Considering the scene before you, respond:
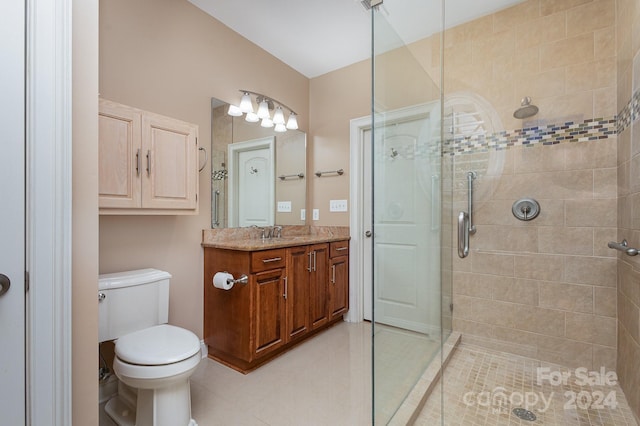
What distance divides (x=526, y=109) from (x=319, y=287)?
204 cm

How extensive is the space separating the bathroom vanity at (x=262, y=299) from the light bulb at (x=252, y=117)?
1.04 m

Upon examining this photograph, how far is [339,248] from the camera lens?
110 inches

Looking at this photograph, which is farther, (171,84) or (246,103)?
(246,103)

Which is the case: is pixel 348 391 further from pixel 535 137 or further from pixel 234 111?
pixel 234 111

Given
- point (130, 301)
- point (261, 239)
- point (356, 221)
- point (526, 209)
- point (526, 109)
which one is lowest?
point (130, 301)

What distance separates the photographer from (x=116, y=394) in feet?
5.51

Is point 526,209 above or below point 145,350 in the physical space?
above

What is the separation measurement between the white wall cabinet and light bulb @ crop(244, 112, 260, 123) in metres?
0.70

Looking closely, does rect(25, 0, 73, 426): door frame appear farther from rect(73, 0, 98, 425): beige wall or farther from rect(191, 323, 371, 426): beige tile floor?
rect(191, 323, 371, 426): beige tile floor

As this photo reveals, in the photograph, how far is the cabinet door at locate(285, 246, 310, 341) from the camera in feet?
7.26

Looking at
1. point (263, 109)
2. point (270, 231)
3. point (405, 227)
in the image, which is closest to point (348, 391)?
point (405, 227)

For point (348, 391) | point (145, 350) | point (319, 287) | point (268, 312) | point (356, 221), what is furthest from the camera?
point (356, 221)

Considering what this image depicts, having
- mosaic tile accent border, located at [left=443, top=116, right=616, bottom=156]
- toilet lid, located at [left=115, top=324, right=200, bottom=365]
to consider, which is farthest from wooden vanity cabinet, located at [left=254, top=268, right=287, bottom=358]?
mosaic tile accent border, located at [left=443, top=116, right=616, bottom=156]

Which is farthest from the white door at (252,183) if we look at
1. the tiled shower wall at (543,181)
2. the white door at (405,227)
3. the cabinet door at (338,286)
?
the tiled shower wall at (543,181)
